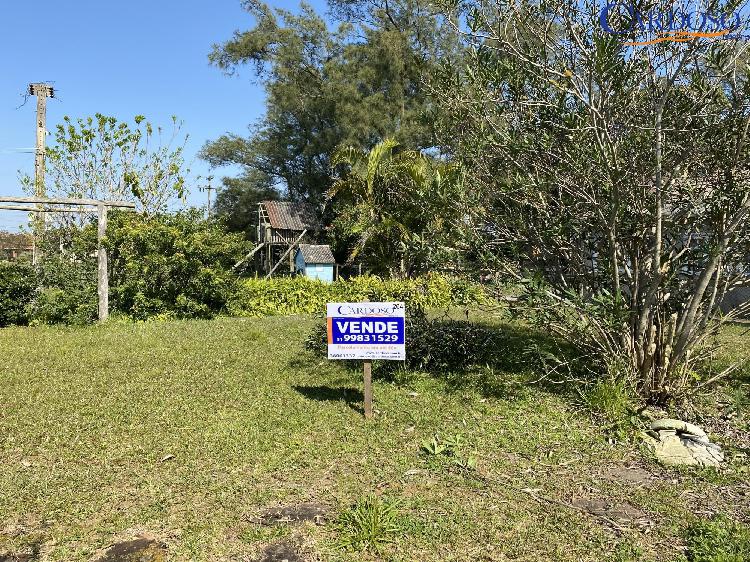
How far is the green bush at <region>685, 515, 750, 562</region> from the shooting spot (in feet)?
9.20

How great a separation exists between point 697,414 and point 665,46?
3.27m

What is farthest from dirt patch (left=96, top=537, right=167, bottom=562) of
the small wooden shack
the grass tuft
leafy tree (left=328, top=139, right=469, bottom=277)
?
the small wooden shack

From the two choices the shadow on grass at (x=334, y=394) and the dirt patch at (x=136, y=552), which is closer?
the dirt patch at (x=136, y=552)

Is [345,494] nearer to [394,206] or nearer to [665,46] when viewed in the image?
[665,46]

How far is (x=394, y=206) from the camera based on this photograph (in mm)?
17219

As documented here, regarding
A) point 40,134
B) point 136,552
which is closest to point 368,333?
point 136,552

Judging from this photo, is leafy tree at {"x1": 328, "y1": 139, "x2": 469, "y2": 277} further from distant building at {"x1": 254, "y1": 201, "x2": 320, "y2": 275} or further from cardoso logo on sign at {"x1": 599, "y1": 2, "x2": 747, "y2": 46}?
cardoso logo on sign at {"x1": 599, "y1": 2, "x2": 747, "y2": 46}

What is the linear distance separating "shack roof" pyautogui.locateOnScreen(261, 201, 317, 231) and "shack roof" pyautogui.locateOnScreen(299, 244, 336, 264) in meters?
2.23

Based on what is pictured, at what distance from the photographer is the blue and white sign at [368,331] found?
196 inches

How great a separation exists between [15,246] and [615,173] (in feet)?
47.6

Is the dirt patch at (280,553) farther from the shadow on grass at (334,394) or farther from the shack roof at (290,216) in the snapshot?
A: the shack roof at (290,216)

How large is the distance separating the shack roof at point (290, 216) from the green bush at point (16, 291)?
517 inches

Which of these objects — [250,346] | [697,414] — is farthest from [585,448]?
[250,346]

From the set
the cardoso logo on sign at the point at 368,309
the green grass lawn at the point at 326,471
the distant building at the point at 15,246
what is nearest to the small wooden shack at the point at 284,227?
the distant building at the point at 15,246
